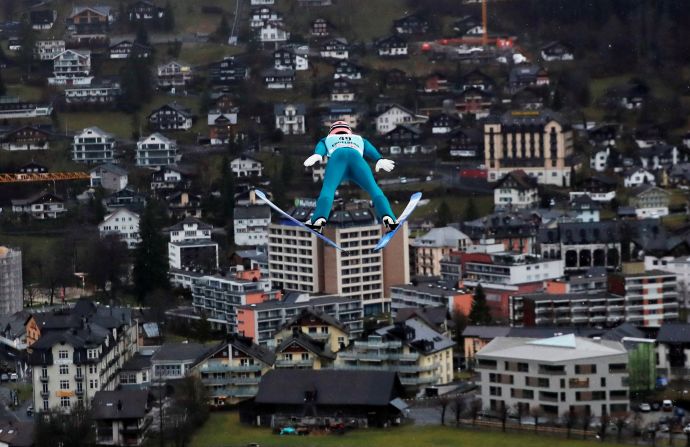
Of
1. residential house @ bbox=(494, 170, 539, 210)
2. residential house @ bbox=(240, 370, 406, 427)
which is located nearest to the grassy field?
residential house @ bbox=(240, 370, 406, 427)

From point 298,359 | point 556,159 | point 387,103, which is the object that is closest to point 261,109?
point 387,103

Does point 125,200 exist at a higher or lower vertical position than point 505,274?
higher

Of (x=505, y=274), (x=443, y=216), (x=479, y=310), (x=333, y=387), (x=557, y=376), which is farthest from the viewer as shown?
(x=443, y=216)

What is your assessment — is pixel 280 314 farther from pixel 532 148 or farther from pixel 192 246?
pixel 532 148

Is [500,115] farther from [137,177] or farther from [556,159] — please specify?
[137,177]

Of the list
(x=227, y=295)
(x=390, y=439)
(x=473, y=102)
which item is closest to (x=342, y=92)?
(x=473, y=102)

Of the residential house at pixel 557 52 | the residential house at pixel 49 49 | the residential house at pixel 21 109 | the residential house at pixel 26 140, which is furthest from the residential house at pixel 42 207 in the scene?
the residential house at pixel 557 52

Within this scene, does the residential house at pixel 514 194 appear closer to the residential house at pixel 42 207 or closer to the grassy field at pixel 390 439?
the residential house at pixel 42 207
